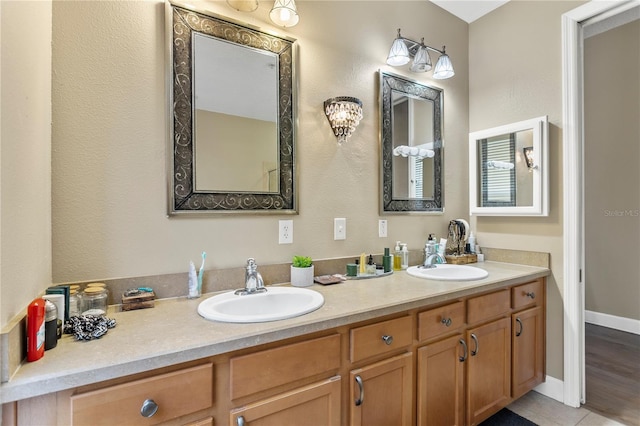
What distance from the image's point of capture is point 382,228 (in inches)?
79.3

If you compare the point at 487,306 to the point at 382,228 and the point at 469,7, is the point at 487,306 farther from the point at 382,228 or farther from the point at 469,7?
the point at 469,7

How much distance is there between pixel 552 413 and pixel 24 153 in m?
2.74

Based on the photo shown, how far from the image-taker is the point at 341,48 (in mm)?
1879

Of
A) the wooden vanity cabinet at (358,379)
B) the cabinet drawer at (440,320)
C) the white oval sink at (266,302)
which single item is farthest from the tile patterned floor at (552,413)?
the white oval sink at (266,302)

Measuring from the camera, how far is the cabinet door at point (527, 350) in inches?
71.6

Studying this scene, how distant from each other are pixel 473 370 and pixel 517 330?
0.46m

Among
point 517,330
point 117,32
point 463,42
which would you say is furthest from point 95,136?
point 463,42

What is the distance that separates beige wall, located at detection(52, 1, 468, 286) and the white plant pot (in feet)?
0.43

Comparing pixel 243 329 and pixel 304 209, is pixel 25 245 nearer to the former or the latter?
pixel 243 329

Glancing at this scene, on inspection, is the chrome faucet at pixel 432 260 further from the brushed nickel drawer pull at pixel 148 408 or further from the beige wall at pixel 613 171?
the beige wall at pixel 613 171

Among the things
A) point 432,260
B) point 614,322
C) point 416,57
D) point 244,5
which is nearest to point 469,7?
point 416,57

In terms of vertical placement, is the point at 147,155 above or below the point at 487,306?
above

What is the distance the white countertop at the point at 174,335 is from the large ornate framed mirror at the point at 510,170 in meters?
0.92

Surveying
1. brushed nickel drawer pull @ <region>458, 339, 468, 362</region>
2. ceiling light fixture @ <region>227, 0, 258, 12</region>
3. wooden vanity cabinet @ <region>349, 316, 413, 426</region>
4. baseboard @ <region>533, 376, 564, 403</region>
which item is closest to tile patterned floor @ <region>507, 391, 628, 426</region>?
baseboard @ <region>533, 376, 564, 403</region>
